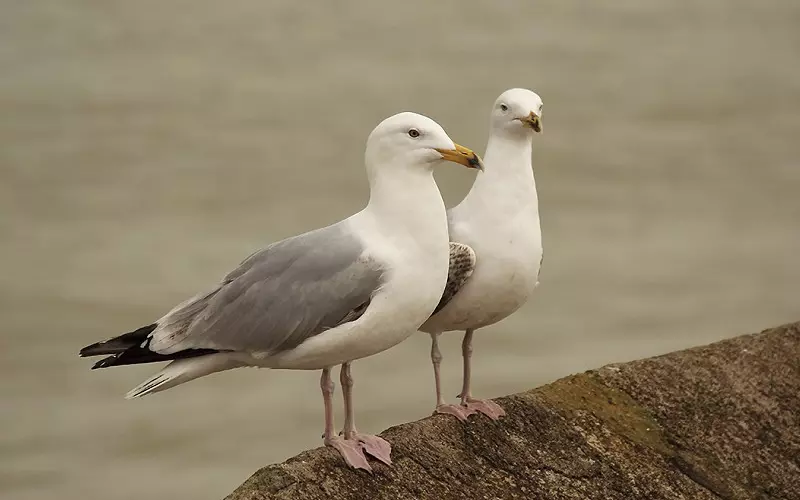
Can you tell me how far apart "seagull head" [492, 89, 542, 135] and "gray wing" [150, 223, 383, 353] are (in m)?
0.60

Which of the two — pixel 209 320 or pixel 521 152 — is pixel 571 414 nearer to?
pixel 521 152

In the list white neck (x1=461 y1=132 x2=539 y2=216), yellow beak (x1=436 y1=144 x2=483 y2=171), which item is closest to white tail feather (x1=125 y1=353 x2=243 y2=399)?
yellow beak (x1=436 y1=144 x2=483 y2=171)

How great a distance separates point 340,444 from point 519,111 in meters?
0.97

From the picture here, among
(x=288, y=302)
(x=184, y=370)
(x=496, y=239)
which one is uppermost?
(x=496, y=239)

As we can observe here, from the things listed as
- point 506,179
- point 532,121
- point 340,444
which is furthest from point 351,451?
point 532,121

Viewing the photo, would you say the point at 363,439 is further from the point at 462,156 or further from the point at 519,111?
the point at 519,111

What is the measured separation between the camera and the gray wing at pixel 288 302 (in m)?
2.99

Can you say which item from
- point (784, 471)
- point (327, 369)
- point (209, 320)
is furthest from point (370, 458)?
point (784, 471)

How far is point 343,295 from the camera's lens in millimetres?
2986

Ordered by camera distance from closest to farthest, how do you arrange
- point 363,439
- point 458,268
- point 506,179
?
point 363,439 < point 458,268 < point 506,179

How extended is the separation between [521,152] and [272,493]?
1135mm

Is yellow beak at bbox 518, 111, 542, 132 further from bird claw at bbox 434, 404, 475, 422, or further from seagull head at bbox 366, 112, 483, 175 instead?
bird claw at bbox 434, 404, 475, 422

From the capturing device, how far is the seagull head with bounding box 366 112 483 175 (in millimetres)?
3021

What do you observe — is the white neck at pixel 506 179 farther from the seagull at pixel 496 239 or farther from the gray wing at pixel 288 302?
the gray wing at pixel 288 302
